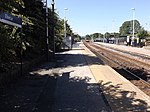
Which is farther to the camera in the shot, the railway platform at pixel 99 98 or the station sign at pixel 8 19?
the station sign at pixel 8 19

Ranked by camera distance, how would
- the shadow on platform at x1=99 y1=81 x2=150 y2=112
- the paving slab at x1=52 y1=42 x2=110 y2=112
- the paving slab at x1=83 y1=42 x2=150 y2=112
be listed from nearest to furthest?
the paving slab at x1=52 y1=42 x2=110 y2=112 → the shadow on platform at x1=99 y1=81 x2=150 y2=112 → the paving slab at x1=83 y1=42 x2=150 y2=112

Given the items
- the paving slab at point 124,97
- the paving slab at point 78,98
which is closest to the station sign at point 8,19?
the paving slab at point 78,98

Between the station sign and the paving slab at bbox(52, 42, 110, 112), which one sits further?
the station sign

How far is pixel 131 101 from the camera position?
12.3 meters

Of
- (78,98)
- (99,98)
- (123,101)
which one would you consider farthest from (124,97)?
(78,98)

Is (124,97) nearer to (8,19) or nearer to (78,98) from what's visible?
(78,98)

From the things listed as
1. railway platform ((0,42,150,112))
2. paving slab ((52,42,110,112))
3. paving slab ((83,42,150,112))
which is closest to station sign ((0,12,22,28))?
railway platform ((0,42,150,112))

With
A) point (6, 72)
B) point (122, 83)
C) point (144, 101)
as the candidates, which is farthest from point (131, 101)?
point (6, 72)

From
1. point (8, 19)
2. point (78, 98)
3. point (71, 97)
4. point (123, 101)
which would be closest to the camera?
point (123, 101)

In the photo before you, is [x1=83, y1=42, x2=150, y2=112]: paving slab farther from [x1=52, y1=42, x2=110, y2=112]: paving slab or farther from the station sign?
the station sign

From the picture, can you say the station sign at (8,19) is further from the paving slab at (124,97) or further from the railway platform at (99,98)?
the paving slab at (124,97)

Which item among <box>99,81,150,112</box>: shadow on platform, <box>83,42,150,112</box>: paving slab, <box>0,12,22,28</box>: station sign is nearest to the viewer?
<box>99,81,150,112</box>: shadow on platform

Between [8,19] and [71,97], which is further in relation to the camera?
[8,19]

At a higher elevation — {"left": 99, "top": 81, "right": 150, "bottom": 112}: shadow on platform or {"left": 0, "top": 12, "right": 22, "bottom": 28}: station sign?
{"left": 0, "top": 12, "right": 22, "bottom": 28}: station sign
